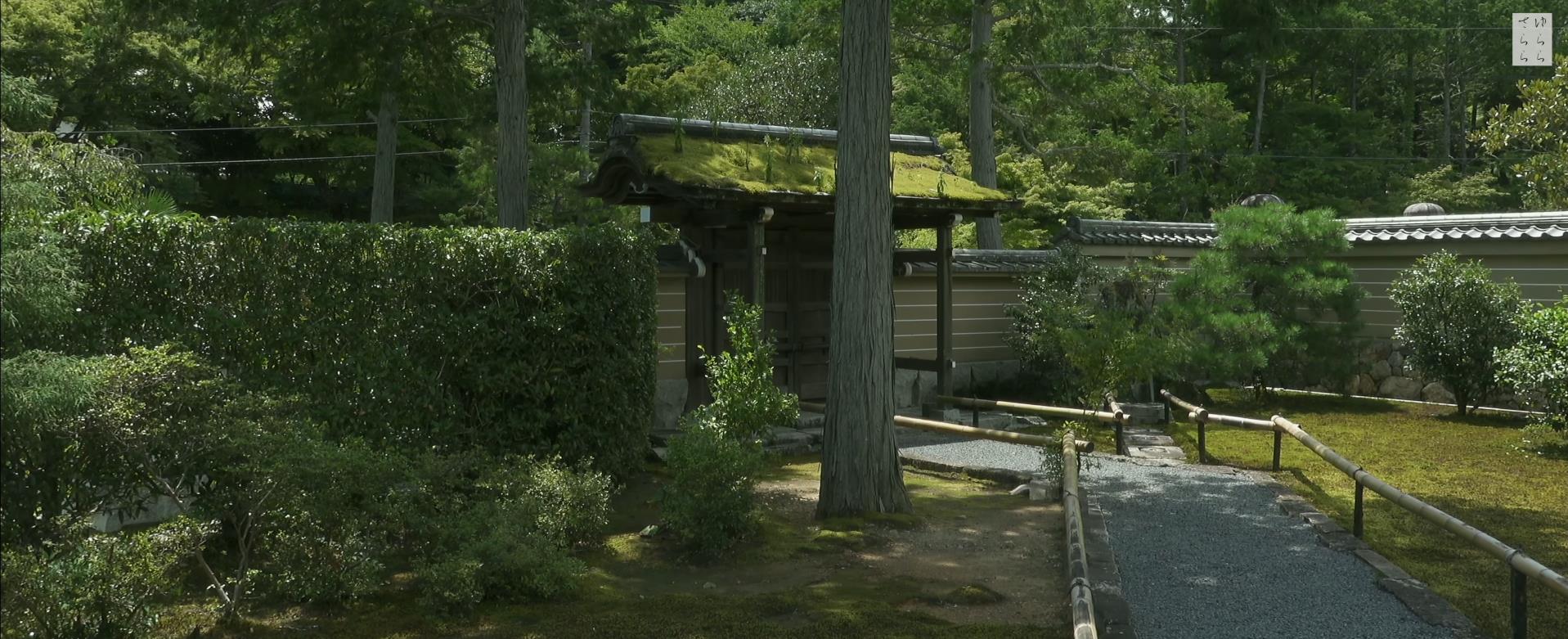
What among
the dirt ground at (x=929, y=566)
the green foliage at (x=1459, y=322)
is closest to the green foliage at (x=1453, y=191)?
the green foliage at (x=1459, y=322)

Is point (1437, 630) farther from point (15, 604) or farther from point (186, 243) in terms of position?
point (186, 243)

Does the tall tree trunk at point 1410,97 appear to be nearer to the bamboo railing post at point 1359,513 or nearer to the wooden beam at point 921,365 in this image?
the wooden beam at point 921,365

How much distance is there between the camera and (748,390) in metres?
9.03

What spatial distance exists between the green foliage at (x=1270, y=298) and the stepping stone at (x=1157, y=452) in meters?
3.27

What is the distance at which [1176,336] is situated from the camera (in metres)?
14.9

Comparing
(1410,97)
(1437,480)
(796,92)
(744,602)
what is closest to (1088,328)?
(1437,480)

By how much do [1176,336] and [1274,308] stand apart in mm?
2144

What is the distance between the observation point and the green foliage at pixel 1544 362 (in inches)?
451

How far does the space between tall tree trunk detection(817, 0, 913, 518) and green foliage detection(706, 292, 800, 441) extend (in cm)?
90

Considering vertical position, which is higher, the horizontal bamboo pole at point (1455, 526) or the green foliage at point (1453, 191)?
the green foliage at point (1453, 191)

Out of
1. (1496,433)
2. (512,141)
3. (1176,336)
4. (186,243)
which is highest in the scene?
(512,141)

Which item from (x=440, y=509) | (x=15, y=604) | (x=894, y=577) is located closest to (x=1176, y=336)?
(x=894, y=577)

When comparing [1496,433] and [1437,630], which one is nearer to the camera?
[1437,630]

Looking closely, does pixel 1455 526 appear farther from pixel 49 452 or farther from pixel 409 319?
pixel 49 452
